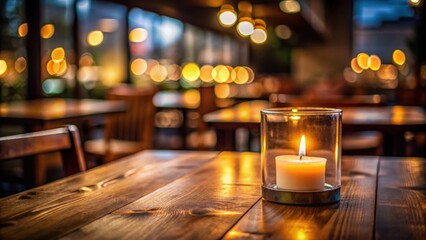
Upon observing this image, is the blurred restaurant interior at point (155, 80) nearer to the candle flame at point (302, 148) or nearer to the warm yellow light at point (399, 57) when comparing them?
the candle flame at point (302, 148)

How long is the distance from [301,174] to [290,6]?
6.27m

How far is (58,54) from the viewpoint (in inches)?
245

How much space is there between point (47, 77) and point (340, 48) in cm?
1230

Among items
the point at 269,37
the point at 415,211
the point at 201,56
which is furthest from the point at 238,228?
the point at 269,37

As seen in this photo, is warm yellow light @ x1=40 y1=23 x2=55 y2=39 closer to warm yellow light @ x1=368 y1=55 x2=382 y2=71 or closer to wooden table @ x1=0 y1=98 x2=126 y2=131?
wooden table @ x1=0 y1=98 x2=126 y2=131

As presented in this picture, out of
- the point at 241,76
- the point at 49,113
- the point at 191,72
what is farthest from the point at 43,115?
the point at 241,76

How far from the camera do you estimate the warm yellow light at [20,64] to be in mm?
5516

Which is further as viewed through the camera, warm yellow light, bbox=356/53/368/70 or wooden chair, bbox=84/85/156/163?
warm yellow light, bbox=356/53/368/70

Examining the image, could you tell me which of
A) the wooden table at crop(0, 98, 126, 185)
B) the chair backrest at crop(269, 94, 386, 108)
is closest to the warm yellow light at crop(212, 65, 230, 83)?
the wooden table at crop(0, 98, 126, 185)

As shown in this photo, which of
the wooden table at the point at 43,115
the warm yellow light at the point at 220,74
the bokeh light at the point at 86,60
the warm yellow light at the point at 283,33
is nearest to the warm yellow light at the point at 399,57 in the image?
the warm yellow light at the point at 283,33

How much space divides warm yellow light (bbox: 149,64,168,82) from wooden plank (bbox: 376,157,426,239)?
783 cm

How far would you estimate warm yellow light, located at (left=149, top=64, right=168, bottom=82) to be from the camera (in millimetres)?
9406

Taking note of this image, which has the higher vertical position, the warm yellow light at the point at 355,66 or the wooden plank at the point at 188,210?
the warm yellow light at the point at 355,66

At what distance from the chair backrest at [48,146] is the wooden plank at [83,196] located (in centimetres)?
15
